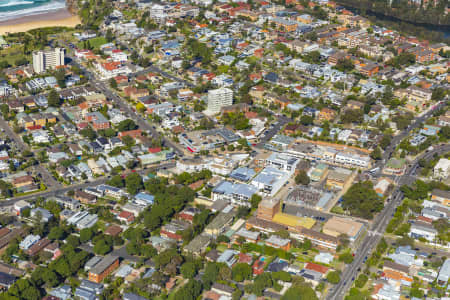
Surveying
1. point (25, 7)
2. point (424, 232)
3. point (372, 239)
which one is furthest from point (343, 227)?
point (25, 7)

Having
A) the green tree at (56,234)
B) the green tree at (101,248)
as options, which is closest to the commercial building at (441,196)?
the green tree at (101,248)

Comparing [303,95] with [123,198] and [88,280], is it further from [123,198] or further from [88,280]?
[88,280]

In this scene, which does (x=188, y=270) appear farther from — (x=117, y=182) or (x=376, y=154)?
(x=376, y=154)

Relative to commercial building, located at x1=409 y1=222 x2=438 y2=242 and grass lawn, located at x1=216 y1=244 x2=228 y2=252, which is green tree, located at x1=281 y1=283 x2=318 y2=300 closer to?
grass lawn, located at x1=216 y1=244 x2=228 y2=252

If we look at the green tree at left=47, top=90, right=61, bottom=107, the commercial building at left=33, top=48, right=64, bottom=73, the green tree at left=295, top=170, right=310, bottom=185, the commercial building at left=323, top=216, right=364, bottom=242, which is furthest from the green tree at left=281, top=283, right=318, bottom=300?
the commercial building at left=33, top=48, right=64, bottom=73

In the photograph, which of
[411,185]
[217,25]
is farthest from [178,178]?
[217,25]

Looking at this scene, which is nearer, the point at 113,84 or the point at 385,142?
the point at 385,142
